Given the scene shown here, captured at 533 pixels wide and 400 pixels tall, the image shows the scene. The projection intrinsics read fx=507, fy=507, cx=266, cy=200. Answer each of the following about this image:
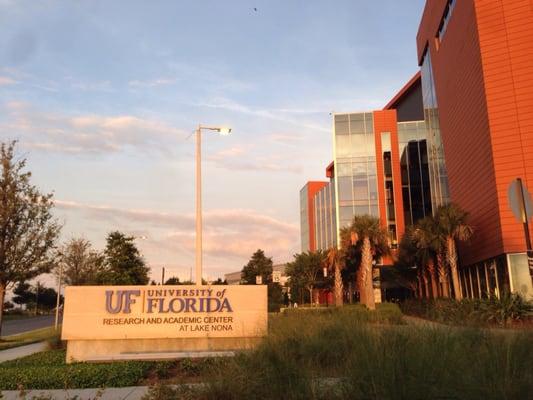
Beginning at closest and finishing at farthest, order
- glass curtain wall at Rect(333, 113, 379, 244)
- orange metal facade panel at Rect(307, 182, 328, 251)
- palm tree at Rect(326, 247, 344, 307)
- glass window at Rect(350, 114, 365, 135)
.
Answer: palm tree at Rect(326, 247, 344, 307) < glass curtain wall at Rect(333, 113, 379, 244) < glass window at Rect(350, 114, 365, 135) < orange metal facade panel at Rect(307, 182, 328, 251)

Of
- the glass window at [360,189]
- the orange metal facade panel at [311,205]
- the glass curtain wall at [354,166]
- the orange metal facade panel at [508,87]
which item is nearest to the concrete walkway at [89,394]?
the orange metal facade panel at [508,87]

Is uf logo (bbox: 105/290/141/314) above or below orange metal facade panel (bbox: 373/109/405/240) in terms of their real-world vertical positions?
below

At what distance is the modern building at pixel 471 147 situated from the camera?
28.3m

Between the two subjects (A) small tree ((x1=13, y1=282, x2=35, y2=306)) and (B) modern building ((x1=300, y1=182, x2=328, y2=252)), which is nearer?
(B) modern building ((x1=300, y1=182, x2=328, y2=252))

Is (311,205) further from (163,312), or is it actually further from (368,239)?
(163,312)

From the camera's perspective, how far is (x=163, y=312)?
1402 cm

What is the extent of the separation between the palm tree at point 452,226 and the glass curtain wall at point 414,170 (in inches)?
834

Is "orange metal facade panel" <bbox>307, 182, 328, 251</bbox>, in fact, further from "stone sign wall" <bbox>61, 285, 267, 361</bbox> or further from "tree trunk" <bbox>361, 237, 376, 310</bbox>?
"stone sign wall" <bbox>61, 285, 267, 361</bbox>

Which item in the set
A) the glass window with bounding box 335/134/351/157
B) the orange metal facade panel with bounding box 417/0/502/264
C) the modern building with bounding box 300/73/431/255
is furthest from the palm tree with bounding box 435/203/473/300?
the glass window with bounding box 335/134/351/157

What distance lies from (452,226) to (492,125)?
7348 millimetres

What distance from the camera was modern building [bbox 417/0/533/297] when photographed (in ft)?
91.8

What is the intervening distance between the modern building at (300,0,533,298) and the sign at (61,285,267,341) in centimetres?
1683

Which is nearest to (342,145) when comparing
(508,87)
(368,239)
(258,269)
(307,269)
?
(307,269)

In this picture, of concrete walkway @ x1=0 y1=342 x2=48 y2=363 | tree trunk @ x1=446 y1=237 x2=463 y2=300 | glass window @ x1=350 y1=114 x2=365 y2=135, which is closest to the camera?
concrete walkway @ x1=0 y1=342 x2=48 y2=363
